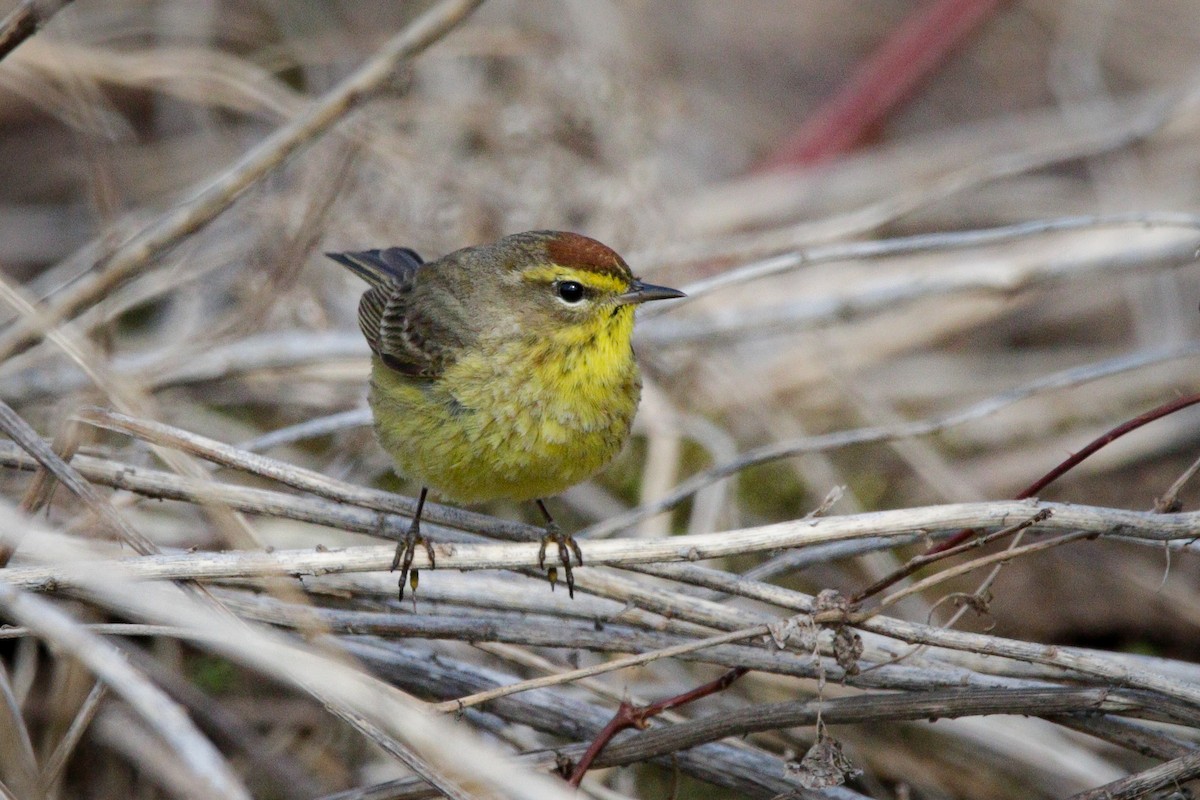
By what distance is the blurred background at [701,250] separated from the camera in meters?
4.61

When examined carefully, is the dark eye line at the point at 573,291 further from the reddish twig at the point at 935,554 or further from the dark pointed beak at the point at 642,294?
the reddish twig at the point at 935,554

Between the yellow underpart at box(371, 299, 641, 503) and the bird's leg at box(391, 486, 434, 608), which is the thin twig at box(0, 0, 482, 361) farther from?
the bird's leg at box(391, 486, 434, 608)

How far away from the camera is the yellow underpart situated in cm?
333

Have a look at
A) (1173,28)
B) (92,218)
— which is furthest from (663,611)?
(1173,28)

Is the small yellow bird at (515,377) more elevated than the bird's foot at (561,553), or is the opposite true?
the small yellow bird at (515,377)

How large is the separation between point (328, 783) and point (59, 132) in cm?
515

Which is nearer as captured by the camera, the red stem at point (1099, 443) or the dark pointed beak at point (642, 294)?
the red stem at point (1099, 443)

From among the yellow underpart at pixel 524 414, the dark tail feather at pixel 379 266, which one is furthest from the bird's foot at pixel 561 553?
the dark tail feather at pixel 379 266

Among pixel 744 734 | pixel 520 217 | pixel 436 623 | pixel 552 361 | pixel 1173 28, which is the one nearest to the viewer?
pixel 744 734

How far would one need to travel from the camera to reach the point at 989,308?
5.88 meters

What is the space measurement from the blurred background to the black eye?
0.91m

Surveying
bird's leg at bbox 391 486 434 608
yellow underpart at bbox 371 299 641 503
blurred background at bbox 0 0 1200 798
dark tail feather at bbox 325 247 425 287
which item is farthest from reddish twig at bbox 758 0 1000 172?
bird's leg at bbox 391 486 434 608

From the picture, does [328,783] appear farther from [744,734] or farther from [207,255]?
[207,255]

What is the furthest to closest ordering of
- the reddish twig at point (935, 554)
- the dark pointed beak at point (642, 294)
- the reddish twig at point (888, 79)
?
the reddish twig at point (888, 79), the dark pointed beak at point (642, 294), the reddish twig at point (935, 554)
